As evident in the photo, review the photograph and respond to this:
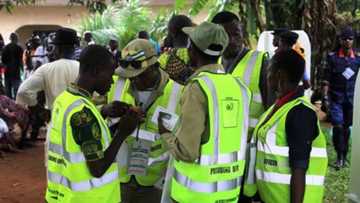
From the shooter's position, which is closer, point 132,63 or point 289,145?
point 289,145

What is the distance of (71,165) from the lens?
2.96 metres

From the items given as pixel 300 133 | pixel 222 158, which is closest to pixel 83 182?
pixel 222 158

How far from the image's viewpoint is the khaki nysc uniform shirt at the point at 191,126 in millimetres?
2949

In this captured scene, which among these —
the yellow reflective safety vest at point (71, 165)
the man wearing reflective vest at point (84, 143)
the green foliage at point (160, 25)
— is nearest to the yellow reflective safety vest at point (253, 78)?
the man wearing reflective vest at point (84, 143)

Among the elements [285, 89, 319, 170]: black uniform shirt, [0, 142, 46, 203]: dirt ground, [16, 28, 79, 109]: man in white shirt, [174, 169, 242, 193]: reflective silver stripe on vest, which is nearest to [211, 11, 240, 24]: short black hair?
[285, 89, 319, 170]: black uniform shirt

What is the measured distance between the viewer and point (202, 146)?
9.87 feet

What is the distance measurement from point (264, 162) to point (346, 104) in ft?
17.0

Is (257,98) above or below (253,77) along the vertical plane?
below

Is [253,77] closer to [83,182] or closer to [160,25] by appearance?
[83,182]

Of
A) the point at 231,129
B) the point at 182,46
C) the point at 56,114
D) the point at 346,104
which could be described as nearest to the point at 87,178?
the point at 56,114

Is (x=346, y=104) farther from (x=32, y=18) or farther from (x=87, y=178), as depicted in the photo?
(x=32, y=18)

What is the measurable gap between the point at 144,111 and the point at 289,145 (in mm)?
1035

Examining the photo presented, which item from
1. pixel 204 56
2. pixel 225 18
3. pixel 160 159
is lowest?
pixel 160 159

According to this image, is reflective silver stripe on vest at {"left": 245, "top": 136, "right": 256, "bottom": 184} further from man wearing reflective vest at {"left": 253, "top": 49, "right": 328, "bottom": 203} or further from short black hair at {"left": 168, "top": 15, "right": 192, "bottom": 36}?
short black hair at {"left": 168, "top": 15, "right": 192, "bottom": 36}
